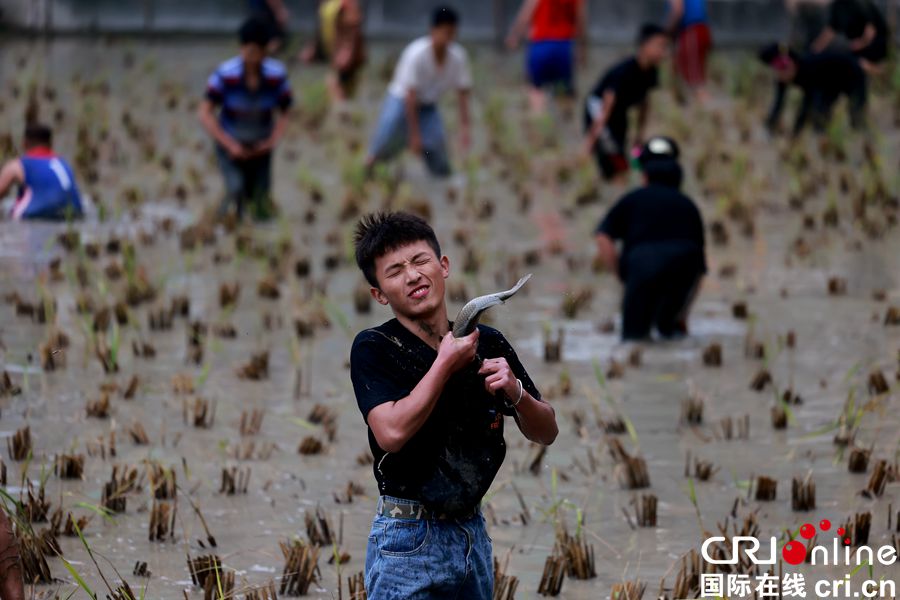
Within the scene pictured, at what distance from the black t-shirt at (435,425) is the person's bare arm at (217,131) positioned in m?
Answer: 6.98

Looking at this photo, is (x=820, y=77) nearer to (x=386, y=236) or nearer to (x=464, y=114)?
(x=464, y=114)

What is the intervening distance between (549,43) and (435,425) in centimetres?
1180

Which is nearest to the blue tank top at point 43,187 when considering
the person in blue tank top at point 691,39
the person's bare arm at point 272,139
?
the person's bare arm at point 272,139

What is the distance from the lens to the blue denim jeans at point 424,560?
11.5 ft

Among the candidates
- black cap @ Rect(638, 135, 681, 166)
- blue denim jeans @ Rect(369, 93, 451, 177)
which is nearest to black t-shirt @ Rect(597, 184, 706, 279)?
black cap @ Rect(638, 135, 681, 166)

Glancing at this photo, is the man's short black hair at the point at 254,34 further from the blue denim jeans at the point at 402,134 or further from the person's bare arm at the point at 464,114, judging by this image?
the person's bare arm at the point at 464,114

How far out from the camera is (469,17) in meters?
20.2

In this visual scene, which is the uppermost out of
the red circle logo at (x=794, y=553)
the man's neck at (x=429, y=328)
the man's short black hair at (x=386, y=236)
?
the man's short black hair at (x=386, y=236)

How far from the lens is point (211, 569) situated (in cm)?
479

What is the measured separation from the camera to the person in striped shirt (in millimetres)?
10398

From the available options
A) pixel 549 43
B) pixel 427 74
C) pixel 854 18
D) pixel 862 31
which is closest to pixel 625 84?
pixel 427 74

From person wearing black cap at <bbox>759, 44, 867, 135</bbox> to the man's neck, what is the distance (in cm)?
1018

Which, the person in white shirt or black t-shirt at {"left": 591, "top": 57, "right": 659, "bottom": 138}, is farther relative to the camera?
the person in white shirt

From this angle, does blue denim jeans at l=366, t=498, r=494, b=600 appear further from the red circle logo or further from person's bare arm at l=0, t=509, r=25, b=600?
the red circle logo
